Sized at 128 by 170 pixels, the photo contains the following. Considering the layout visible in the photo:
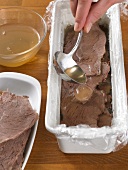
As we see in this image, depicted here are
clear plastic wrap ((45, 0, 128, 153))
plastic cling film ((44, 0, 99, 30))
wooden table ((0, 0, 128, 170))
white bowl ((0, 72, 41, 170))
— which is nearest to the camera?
clear plastic wrap ((45, 0, 128, 153))

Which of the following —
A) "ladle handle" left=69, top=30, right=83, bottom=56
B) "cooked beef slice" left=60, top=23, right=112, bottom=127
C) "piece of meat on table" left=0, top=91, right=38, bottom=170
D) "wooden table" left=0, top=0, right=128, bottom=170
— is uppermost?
"ladle handle" left=69, top=30, right=83, bottom=56

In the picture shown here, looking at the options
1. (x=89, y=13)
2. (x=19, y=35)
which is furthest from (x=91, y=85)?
(x=19, y=35)

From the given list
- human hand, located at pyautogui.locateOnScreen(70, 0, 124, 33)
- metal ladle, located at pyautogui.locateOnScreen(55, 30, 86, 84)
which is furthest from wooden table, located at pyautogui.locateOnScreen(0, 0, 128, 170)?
human hand, located at pyautogui.locateOnScreen(70, 0, 124, 33)

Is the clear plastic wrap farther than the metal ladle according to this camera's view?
No

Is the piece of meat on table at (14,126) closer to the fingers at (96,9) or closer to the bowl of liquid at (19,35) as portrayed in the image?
the bowl of liquid at (19,35)

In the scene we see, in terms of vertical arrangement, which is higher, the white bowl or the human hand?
the human hand

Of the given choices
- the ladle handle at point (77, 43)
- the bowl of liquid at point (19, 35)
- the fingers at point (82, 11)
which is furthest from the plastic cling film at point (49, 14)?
the fingers at point (82, 11)

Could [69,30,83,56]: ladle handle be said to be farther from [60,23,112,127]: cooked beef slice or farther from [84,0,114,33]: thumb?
[84,0,114,33]: thumb
